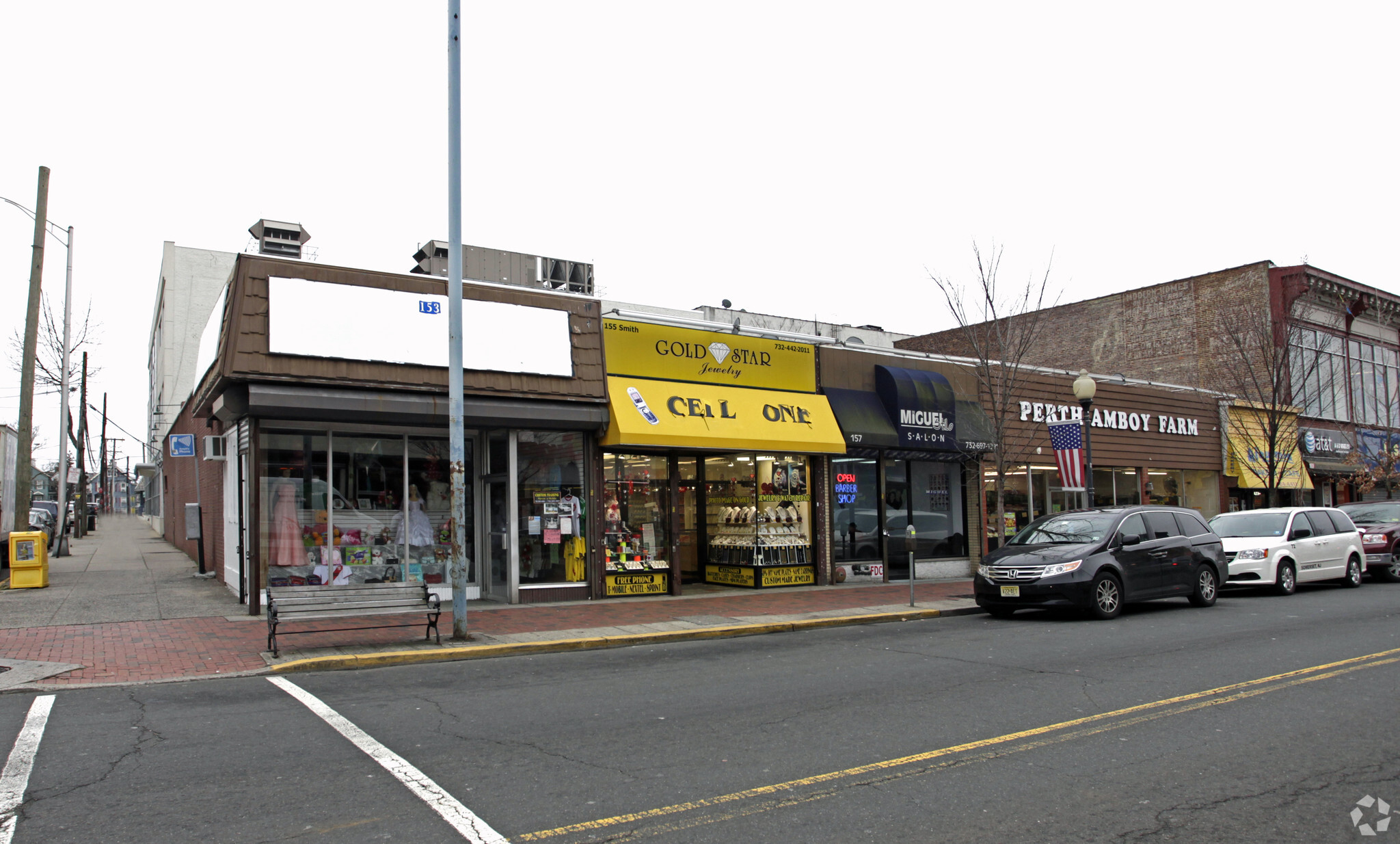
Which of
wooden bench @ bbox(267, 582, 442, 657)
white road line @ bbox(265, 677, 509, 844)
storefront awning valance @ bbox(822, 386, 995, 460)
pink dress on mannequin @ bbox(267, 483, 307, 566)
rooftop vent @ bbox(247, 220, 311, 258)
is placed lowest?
white road line @ bbox(265, 677, 509, 844)

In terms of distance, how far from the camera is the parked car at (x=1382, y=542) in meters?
19.4

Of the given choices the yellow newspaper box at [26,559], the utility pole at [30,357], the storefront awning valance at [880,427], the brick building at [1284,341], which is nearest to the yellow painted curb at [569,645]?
the storefront awning valance at [880,427]

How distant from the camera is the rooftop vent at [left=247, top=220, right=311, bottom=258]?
17625mm

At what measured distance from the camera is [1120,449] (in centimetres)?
2431

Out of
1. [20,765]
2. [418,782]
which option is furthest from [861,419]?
[20,765]

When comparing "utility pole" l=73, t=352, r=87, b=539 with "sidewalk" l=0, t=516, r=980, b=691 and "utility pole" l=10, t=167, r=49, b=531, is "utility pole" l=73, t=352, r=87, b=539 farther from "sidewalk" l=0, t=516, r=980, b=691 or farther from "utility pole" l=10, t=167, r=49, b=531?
"sidewalk" l=0, t=516, r=980, b=691

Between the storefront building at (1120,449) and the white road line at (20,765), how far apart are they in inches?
694

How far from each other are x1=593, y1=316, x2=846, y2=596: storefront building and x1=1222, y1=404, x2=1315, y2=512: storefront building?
16309mm

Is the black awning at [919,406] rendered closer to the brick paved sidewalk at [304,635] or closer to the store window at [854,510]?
the store window at [854,510]

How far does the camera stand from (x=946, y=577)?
20484mm

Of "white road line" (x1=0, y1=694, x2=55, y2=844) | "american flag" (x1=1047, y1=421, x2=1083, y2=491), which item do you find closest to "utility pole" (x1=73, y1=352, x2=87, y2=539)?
"white road line" (x1=0, y1=694, x2=55, y2=844)

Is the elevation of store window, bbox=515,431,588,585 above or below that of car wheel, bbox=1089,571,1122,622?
above

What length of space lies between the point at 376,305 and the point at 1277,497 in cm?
3030

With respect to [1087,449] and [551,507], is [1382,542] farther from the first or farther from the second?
[551,507]
